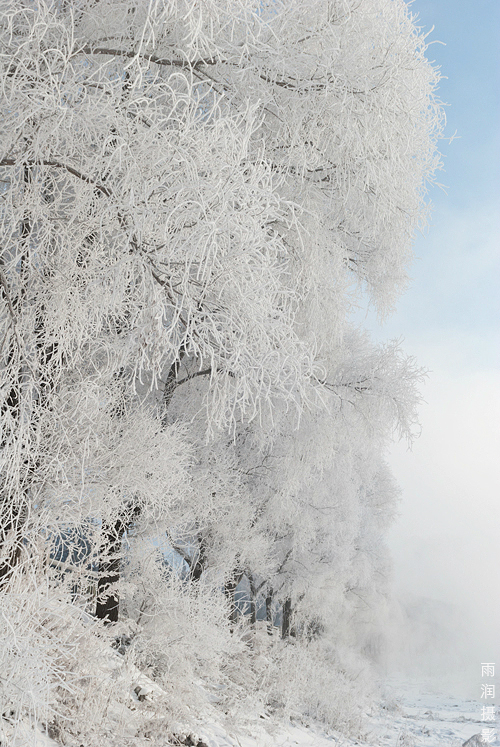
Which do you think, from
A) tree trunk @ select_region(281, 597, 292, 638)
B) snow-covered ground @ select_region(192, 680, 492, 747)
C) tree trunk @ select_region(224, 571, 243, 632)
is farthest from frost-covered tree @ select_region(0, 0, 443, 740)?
tree trunk @ select_region(281, 597, 292, 638)

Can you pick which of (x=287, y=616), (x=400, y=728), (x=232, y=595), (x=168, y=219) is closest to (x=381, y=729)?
(x=400, y=728)

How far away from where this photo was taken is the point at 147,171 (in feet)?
10.1

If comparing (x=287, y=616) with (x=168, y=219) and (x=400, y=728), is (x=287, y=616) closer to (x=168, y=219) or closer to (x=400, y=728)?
(x=400, y=728)

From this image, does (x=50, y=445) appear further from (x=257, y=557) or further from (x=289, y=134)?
(x=257, y=557)

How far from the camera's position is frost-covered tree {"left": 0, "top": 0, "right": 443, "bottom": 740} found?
3.00 m

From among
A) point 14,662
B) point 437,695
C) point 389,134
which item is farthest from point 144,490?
point 437,695

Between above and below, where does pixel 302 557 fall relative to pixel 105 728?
above

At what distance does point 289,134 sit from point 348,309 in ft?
8.68

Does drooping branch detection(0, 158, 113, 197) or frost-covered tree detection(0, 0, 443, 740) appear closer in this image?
frost-covered tree detection(0, 0, 443, 740)

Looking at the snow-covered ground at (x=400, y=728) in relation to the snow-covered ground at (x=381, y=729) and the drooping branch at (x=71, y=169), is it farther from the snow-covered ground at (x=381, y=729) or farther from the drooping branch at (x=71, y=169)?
the drooping branch at (x=71, y=169)

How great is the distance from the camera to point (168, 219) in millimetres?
2678

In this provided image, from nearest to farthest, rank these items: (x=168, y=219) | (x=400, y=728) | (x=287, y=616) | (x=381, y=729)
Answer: (x=168, y=219), (x=381, y=729), (x=400, y=728), (x=287, y=616)

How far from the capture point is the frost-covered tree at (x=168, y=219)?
3.00 m

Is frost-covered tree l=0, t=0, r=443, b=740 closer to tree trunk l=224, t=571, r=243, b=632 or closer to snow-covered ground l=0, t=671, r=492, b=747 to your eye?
tree trunk l=224, t=571, r=243, b=632
